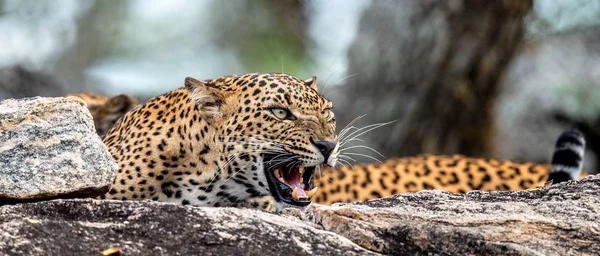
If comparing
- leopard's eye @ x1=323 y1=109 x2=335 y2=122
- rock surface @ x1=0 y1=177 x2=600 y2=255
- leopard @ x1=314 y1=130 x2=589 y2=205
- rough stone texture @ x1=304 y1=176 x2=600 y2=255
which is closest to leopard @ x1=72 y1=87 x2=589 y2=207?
leopard @ x1=314 y1=130 x2=589 y2=205

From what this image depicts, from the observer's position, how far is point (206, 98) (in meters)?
6.49

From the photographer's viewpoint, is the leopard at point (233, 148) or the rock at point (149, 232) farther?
the leopard at point (233, 148)

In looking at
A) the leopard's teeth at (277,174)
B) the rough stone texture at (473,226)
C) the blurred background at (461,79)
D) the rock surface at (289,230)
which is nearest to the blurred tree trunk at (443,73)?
the blurred background at (461,79)

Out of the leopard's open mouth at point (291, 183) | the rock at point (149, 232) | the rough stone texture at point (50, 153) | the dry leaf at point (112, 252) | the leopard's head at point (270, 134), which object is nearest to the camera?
the dry leaf at point (112, 252)

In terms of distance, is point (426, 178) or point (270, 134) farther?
point (426, 178)

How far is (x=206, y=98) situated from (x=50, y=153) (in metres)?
1.52

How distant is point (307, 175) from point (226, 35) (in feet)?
72.0

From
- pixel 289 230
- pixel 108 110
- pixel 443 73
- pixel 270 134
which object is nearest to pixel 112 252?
pixel 289 230

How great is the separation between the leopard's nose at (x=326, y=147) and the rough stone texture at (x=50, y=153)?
4.49ft

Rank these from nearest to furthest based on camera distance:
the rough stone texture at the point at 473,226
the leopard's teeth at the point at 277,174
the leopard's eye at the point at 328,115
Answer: the rough stone texture at the point at 473,226
the leopard's teeth at the point at 277,174
the leopard's eye at the point at 328,115

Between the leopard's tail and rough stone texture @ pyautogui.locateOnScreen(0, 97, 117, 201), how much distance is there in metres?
4.96

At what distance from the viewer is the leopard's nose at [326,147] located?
20.1ft

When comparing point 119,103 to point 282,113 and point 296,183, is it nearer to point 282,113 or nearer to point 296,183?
point 282,113

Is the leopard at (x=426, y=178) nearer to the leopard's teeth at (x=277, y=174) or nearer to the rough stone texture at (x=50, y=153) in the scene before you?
the leopard's teeth at (x=277, y=174)
